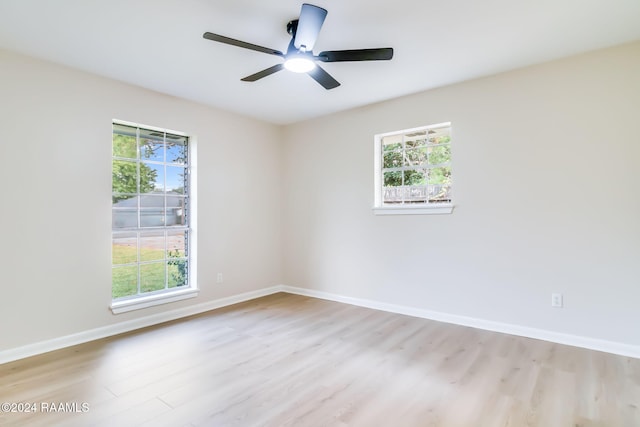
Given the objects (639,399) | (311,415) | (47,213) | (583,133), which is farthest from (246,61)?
(639,399)

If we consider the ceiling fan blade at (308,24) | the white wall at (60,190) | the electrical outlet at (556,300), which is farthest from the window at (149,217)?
the electrical outlet at (556,300)

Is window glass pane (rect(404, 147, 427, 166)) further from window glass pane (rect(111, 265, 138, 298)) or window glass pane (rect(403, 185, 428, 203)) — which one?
window glass pane (rect(111, 265, 138, 298))

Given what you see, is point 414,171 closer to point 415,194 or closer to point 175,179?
point 415,194

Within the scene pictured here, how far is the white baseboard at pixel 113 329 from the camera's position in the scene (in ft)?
9.17

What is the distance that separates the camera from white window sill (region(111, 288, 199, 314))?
3411mm

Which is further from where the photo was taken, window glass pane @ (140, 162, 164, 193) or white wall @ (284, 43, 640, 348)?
window glass pane @ (140, 162, 164, 193)

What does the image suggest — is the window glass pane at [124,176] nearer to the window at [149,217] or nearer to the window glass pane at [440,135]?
the window at [149,217]

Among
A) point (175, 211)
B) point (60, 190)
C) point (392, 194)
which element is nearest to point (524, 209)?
point (392, 194)

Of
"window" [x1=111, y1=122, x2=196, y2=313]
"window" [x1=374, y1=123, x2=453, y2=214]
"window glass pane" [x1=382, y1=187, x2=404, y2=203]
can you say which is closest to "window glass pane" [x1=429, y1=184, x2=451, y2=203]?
"window" [x1=374, y1=123, x2=453, y2=214]

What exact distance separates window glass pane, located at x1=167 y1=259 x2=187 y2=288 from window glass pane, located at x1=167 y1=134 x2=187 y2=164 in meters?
1.26

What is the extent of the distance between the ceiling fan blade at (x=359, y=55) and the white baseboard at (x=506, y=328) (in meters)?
2.79

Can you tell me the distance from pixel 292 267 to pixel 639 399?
3961mm

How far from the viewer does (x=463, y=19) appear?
2.40m

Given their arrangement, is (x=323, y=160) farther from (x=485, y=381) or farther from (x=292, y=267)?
(x=485, y=381)
